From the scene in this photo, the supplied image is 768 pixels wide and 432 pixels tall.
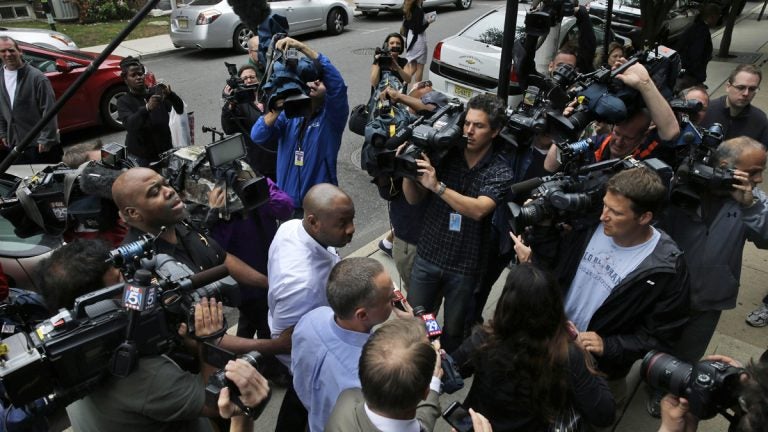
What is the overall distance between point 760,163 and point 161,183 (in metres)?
3.19

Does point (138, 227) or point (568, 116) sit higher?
point (568, 116)

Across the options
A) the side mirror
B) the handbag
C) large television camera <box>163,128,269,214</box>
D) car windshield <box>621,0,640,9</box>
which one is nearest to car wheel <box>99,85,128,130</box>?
the side mirror

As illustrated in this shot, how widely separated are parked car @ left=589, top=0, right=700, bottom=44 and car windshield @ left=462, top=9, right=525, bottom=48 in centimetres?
260

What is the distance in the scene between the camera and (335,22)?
46.8ft

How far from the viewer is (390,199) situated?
11.7 ft

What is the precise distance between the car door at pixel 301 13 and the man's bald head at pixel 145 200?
35.4 feet

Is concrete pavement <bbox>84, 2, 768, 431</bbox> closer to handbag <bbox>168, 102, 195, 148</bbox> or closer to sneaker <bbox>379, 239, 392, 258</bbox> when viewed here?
→ sneaker <bbox>379, 239, 392, 258</bbox>

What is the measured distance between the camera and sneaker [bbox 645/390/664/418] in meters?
3.35

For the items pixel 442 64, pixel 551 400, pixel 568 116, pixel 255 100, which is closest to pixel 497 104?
pixel 568 116

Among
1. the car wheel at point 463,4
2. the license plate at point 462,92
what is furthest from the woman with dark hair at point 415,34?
the car wheel at point 463,4

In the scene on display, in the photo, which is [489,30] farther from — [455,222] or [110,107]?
[110,107]

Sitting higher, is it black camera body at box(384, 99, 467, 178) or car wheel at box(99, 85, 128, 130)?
black camera body at box(384, 99, 467, 178)

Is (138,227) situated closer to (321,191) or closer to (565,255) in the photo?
(321,191)

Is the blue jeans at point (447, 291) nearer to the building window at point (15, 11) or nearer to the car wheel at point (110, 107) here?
the car wheel at point (110, 107)
